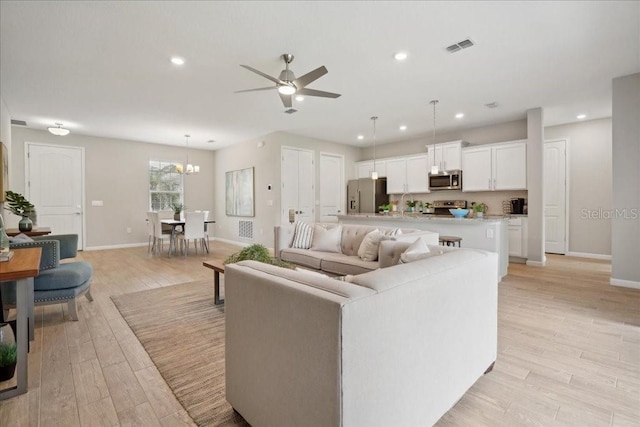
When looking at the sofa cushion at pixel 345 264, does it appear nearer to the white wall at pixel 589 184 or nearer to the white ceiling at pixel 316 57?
the white ceiling at pixel 316 57

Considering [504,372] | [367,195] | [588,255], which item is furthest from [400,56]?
[588,255]

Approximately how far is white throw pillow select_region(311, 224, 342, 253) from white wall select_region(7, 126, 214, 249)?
5.88m

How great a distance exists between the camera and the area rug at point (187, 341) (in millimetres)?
1743

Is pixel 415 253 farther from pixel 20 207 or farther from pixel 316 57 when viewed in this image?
pixel 20 207

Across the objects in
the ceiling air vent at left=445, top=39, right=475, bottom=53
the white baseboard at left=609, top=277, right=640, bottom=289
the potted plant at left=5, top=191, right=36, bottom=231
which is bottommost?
the white baseboard at left=609, top=277, right=640, bottom=289

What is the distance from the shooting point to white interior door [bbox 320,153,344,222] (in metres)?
7.89

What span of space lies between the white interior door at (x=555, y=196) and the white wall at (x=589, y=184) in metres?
0.11

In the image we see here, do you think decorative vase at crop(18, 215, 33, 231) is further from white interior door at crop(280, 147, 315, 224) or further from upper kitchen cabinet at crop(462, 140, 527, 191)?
upper kitchen cabinet at crop(462, 140, 527, 191)

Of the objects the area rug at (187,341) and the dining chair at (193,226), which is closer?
the area rug at (187,341)

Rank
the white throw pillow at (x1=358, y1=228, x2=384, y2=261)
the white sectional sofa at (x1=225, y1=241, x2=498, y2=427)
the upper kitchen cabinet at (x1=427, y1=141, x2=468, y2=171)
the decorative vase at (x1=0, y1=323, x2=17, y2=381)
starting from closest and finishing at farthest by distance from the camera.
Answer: the white sectional sofa at (x1=225, y1=241, x2=498, y2=427) → the decorative vase at (x1=0, y1=323, x2=17, y2=381) → the white throw pillow at (x1=358, y1=228, x2=384, y2=261) → the upper kitchen cabinet at (x1=427, y1=141, x2=468, y2=171)

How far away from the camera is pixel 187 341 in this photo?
2.53 meters

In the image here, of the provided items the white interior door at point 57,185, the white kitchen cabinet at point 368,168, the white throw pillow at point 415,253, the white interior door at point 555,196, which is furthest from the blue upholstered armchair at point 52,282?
the white interior door at point 555,196

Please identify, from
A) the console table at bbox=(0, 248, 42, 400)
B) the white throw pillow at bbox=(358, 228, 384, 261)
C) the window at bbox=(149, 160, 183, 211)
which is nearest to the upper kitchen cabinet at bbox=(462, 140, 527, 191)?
the white throw pillow at bbox=(358, 228, 384, 261)

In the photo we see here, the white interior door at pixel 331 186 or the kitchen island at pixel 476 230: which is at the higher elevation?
the white interior door at pixel 331 186
